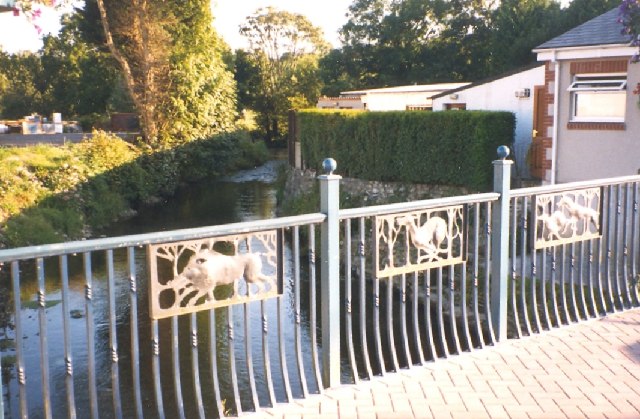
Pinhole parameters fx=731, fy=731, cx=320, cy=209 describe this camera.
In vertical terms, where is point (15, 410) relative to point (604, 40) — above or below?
below

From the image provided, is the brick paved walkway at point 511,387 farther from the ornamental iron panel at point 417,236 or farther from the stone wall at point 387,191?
the stone wall at point 387,191

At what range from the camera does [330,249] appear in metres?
4.62

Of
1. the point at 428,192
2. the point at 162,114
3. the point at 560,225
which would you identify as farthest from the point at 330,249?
the point at 162,114

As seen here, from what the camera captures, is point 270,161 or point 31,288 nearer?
point 31,288

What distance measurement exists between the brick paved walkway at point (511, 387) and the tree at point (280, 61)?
43.0 meters

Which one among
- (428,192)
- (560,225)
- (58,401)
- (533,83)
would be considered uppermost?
(533,83)

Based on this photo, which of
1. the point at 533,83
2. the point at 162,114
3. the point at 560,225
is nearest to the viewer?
the point at 560,225

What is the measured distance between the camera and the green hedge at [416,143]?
18328 mm

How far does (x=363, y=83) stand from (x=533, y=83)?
104 feet

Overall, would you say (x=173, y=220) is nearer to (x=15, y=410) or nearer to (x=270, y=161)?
(x=15, y=410)

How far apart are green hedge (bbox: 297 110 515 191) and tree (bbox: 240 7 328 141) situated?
2481 cm

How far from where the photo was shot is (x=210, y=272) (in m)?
4.05

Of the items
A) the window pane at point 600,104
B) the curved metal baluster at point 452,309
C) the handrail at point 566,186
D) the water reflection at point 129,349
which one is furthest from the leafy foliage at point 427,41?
the curved metal baluster at point 452,309

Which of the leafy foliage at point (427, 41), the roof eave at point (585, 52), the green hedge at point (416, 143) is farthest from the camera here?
the leafy foliage at point (427, 41)
